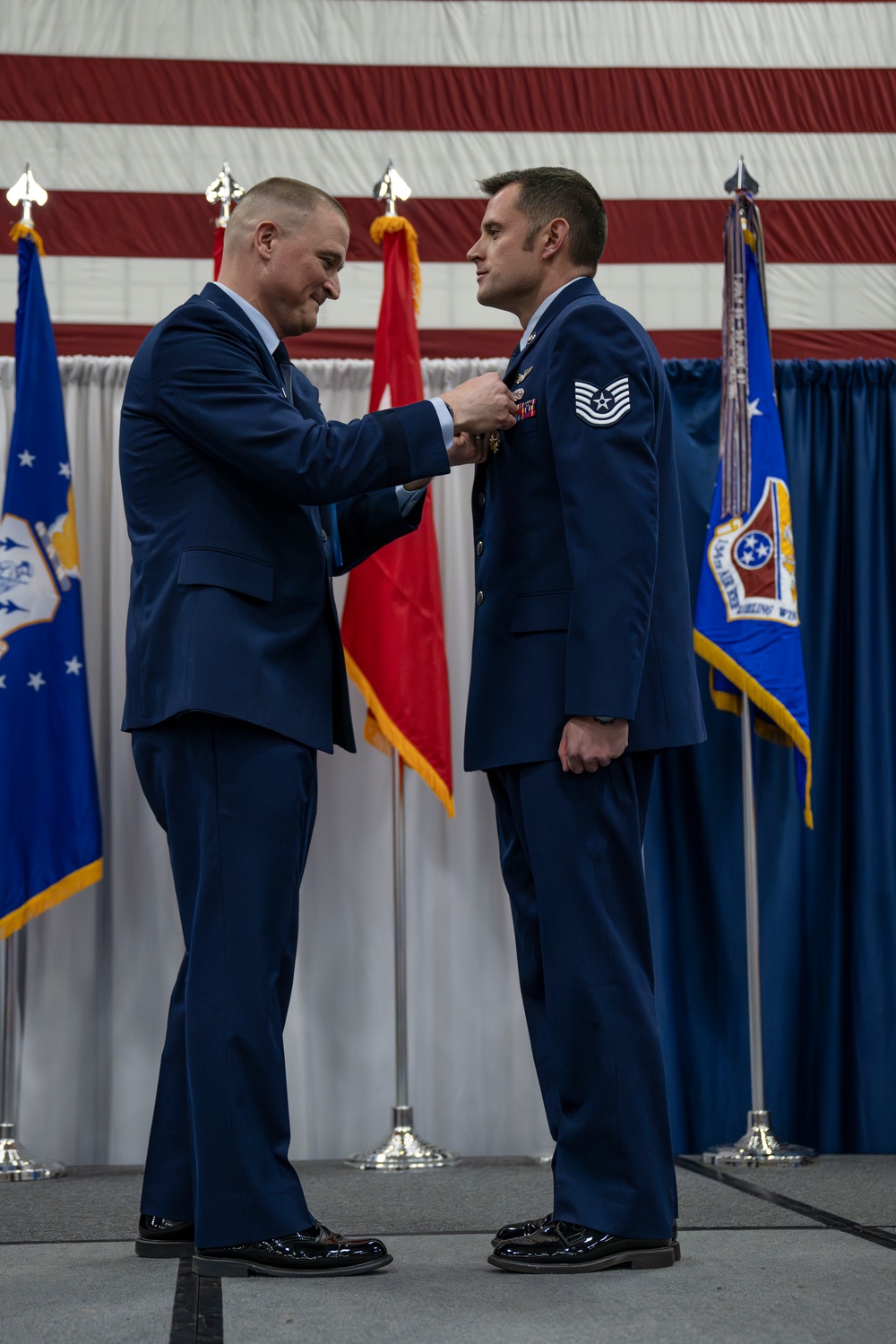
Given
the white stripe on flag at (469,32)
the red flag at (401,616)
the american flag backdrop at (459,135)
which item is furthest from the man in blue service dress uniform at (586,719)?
the white stripe on flag at (469,32)

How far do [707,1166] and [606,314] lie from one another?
6.86 ft

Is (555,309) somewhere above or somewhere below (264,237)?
below

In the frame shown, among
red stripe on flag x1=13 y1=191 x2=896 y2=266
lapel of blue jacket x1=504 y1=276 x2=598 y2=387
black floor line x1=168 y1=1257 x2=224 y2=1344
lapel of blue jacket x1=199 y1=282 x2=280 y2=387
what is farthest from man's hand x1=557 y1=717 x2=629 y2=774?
red stripe on flag x1=13 y1=191 x2=896 y2=266

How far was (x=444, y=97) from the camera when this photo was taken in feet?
13.5

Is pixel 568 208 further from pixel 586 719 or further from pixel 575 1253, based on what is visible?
pixel 575 1253

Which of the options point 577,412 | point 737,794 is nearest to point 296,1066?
point 737,794

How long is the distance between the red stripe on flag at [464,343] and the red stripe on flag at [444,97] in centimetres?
64

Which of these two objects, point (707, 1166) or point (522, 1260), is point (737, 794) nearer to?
point (707, 1166)

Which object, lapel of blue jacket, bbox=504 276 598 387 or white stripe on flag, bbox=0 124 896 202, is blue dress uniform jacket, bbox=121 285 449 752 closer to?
lapel of blue jacket, bbox=504 276 598 387

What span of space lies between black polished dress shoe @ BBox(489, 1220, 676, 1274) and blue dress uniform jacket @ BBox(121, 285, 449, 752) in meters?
0.73

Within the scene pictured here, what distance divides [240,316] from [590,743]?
33.1 inches

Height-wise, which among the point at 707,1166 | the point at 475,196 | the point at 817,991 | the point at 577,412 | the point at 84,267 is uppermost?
the point at 475,196

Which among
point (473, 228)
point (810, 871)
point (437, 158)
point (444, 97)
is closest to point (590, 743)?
point (810, 871)

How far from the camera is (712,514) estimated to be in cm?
358
